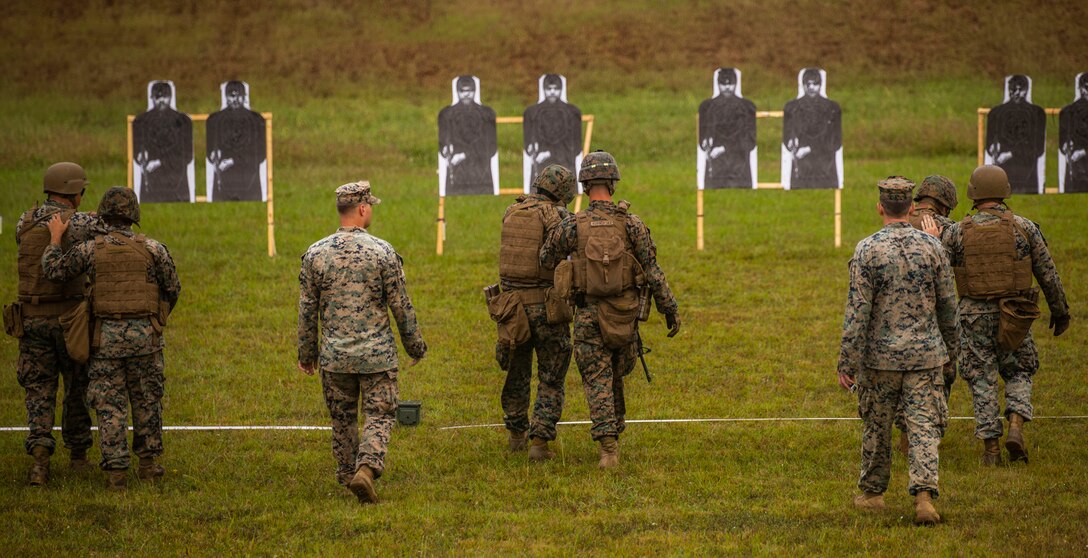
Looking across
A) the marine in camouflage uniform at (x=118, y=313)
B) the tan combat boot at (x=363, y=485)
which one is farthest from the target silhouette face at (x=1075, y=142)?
the marine in camouflage uniform at (x=118, y=313)

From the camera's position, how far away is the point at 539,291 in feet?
36.4

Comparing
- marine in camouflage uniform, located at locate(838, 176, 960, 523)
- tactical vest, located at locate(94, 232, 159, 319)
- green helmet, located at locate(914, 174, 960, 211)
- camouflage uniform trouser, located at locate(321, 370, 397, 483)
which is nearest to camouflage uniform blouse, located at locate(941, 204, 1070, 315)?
green helmet, located at locate(914, 174, 960, 211)

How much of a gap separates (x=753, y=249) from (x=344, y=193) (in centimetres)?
1264

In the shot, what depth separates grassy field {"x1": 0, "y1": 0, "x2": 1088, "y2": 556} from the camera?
921cm

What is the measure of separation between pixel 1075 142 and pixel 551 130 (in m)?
9.05

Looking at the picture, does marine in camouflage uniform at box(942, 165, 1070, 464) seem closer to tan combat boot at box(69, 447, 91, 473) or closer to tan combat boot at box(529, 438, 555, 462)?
tan combat boot at box(529, 438, 555, 462)

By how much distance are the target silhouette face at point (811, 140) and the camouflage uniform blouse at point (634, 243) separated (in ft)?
37.9

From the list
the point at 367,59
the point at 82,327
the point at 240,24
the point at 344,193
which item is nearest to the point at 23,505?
the point at 82,327

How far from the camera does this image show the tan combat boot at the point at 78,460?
10.8 meters

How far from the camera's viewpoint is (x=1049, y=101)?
118 feet

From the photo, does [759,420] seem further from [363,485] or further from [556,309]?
[363,485]

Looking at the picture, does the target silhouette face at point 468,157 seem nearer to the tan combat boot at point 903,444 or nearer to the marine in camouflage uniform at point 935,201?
the marine in camouflage uniform at point 935,201

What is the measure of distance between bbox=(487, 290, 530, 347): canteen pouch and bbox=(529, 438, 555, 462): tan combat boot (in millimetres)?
908

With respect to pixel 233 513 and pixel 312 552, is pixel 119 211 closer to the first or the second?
pixel 233 513
